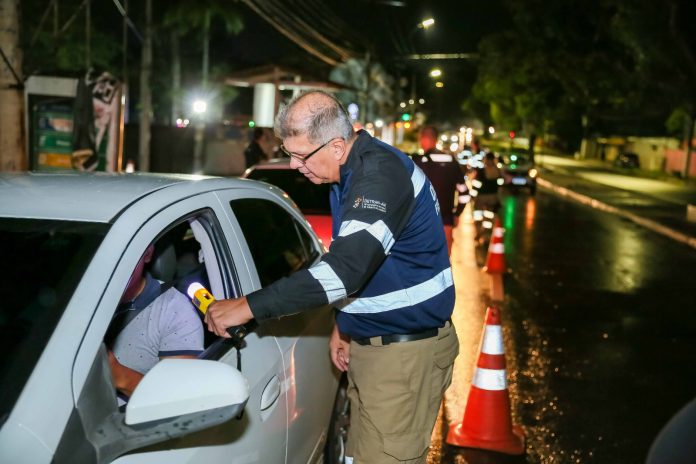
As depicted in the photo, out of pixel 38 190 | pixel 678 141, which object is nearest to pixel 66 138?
pixel 38 190

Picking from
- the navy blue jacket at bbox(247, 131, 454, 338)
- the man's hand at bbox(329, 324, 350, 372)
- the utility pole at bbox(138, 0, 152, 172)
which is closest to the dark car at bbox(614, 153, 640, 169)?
the utility pole at bbox(138, 0, 152, 172)

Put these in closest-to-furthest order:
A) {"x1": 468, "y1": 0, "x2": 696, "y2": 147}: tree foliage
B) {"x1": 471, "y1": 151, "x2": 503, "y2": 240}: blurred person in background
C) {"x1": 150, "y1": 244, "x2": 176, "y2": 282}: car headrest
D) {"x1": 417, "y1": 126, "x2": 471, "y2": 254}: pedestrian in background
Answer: {"x1": 150, "y1": 244, "x2": 176, "y2": 282}: car headrest < {"x1": 417, "y1": 126, "x2": 471, "y2": 254}: pedestrian in background < {"x1": 471, "y1": 151, "x2": 503, "y2": 240}: blurred person in background < {"x1": 468, "y1": 0, "x2": 696, "y2": 147}: tree foliage

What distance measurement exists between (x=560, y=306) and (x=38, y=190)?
7712 mm

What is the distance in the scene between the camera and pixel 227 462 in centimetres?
250

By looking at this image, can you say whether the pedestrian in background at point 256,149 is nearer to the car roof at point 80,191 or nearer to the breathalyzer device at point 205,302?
the car roof at point 80,191

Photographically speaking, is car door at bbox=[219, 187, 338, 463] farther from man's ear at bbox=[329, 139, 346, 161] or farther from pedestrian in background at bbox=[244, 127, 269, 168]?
pedestrian in background at bbox=[244, 127, 269, 168]

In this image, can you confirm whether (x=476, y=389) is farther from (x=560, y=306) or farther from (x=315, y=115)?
(x=560, y=306)

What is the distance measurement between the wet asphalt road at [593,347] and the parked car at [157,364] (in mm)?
2098

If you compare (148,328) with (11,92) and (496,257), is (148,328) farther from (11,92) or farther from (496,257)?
(496,257)

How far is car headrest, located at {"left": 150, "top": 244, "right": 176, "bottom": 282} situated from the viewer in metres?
3.52

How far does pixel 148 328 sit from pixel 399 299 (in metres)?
0.97

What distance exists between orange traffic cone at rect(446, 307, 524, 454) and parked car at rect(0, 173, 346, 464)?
160 centimetres

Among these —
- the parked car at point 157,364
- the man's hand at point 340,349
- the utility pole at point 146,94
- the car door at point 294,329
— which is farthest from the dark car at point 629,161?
the man's hand at point 340,349

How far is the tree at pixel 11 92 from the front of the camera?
817 cm
